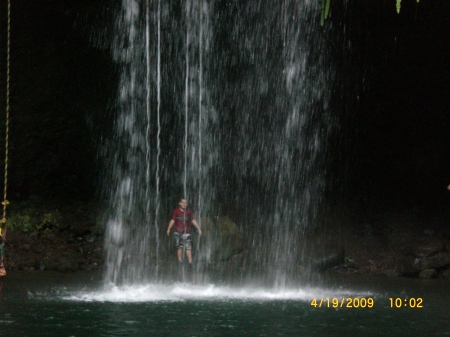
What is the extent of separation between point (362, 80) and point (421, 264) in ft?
30.9

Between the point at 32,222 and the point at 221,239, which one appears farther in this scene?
the point at 32,222

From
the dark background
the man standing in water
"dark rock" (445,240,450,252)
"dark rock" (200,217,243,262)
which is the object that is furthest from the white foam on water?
the dark background

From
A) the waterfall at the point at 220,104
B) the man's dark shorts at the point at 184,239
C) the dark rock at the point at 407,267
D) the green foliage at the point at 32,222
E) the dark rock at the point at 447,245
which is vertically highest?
the waterfall at the point at 220,104

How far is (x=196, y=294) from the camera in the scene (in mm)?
15930

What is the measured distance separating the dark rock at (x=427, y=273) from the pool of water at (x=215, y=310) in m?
1.93

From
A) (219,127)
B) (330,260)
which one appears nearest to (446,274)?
(330,260)

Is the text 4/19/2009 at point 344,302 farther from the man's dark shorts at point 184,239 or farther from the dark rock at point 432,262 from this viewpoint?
the man's dark shorts at point 184,239

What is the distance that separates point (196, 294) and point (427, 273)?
762cm

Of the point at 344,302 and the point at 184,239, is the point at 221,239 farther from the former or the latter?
the point at 344,302

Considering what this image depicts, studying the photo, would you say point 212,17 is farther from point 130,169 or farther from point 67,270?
point 67,270

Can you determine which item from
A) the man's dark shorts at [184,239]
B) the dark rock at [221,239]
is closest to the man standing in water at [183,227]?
the man's dark shorts at [184,239]

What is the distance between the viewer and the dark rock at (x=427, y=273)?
20.5 m

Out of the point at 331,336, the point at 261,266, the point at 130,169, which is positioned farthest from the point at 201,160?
the point at 331,336

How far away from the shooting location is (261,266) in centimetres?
2305
